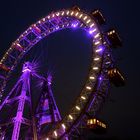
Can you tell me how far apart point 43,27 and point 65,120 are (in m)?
13.4

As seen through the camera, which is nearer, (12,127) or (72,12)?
(12,127)

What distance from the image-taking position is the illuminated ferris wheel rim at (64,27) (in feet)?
75.8

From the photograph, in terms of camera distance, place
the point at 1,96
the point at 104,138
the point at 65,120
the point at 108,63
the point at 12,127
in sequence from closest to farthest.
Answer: the point at 65,120, the point at 108,63, the point at 12,127, the point at 1,96, the point at 104,138

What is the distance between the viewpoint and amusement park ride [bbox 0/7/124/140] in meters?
22.9

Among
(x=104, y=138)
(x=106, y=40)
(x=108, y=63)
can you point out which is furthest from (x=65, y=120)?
(x=104, y=138)

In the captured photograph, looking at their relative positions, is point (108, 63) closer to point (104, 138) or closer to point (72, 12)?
point (72, 12)

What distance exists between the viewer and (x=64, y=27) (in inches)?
1238

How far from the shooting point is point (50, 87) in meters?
30.3

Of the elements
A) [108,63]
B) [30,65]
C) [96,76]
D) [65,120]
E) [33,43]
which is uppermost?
Answer: [33,43]

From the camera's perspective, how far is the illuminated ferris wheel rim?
23094mm

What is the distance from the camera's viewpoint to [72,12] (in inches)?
1187

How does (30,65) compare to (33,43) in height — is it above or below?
below

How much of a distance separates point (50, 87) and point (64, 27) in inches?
230

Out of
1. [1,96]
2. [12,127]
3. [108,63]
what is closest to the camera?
[108,63]
